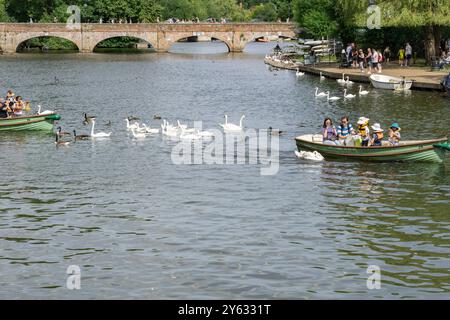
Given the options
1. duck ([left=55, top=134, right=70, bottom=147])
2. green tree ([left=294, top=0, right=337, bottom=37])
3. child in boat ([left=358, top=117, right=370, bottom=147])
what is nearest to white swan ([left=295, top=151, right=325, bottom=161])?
child in boat ([left=358, top=117, right=370, bottom=147])

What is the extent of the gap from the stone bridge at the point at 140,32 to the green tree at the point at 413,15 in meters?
54.5

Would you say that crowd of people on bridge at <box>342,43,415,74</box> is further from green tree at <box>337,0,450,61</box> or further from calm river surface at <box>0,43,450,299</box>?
calm river surface at <box>0,43,450,299</box>

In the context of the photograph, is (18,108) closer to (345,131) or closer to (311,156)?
(311,156)

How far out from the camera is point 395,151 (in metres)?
34.0

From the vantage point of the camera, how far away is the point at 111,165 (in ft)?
116

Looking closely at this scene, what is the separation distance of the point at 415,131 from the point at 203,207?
17.9 meters

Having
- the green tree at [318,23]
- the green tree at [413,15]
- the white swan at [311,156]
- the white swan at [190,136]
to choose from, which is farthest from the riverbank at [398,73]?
the white swan at [311,156]

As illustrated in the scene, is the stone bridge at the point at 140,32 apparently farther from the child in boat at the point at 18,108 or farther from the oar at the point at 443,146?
the oar at the point at 443,146

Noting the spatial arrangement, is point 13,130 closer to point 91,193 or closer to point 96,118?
point 96,118

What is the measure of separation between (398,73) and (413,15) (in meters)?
4.63

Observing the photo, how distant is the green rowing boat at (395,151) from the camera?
3344cm

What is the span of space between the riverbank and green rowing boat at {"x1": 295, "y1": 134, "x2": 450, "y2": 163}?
24.3 metres

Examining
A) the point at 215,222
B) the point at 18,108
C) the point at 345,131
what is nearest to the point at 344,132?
the point at 345,131

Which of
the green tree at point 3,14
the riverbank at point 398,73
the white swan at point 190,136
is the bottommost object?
the white swan at point 190,136
